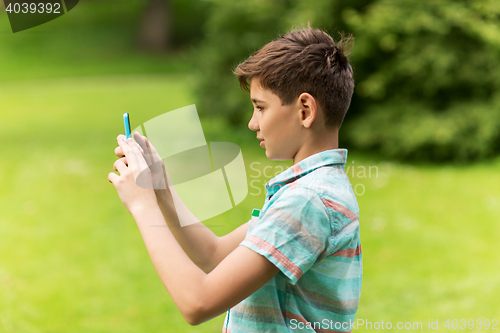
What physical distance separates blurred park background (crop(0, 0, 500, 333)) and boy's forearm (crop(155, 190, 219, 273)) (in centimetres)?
70

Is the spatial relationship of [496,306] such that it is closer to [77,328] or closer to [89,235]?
[77,328]

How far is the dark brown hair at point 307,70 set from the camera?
1.36 m

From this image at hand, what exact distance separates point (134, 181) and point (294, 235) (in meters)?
0.44

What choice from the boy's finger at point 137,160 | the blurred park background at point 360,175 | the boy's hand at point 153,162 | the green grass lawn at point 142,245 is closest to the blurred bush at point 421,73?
the blurred park background at point 360,175

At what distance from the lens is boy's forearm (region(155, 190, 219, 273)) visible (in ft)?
5.17

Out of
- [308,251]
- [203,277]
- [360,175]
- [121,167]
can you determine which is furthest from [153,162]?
[360,175]

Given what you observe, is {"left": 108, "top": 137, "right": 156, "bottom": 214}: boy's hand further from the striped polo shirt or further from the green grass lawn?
the green grass lawn

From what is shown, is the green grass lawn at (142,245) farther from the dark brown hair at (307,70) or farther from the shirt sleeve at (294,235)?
the shirt sleeve at (294,235)

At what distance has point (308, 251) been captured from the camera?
1198 millimetres

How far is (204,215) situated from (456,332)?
8.98ft

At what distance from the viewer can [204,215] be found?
1.83 metres

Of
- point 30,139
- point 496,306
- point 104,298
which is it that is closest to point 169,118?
point 104,298

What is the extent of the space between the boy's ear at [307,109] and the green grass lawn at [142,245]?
2267mm

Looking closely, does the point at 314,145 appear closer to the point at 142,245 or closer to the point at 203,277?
the point at 203,277
